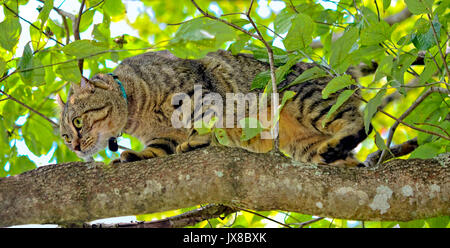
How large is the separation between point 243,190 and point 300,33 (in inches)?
32.2

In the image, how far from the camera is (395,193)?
2.26 metres

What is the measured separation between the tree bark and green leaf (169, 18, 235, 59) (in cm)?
62

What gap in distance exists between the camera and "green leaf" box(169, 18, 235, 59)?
1866 millimetres

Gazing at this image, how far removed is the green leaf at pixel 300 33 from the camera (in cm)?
226

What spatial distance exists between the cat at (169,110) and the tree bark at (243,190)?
4.32 ft

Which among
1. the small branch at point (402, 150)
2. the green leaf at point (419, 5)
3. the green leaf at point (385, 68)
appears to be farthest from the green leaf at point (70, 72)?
the small branch at point (402, 150)

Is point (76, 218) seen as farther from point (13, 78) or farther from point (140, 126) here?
point (140, 126)

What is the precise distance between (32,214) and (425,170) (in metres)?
1.95

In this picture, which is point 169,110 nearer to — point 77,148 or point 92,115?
point 92,115

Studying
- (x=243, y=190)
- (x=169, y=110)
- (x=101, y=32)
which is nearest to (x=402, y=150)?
(x=169, y=110)

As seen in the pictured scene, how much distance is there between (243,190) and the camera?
2291 millimetres

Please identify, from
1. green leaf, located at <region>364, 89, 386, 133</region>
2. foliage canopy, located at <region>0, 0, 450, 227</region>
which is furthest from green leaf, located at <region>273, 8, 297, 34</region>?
green leaf, located at <region>364, 89, 386, 133</region>

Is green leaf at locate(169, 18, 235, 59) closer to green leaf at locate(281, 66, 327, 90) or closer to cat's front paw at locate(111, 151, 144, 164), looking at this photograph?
green leaf at locate(281, 66, 327, 90)
